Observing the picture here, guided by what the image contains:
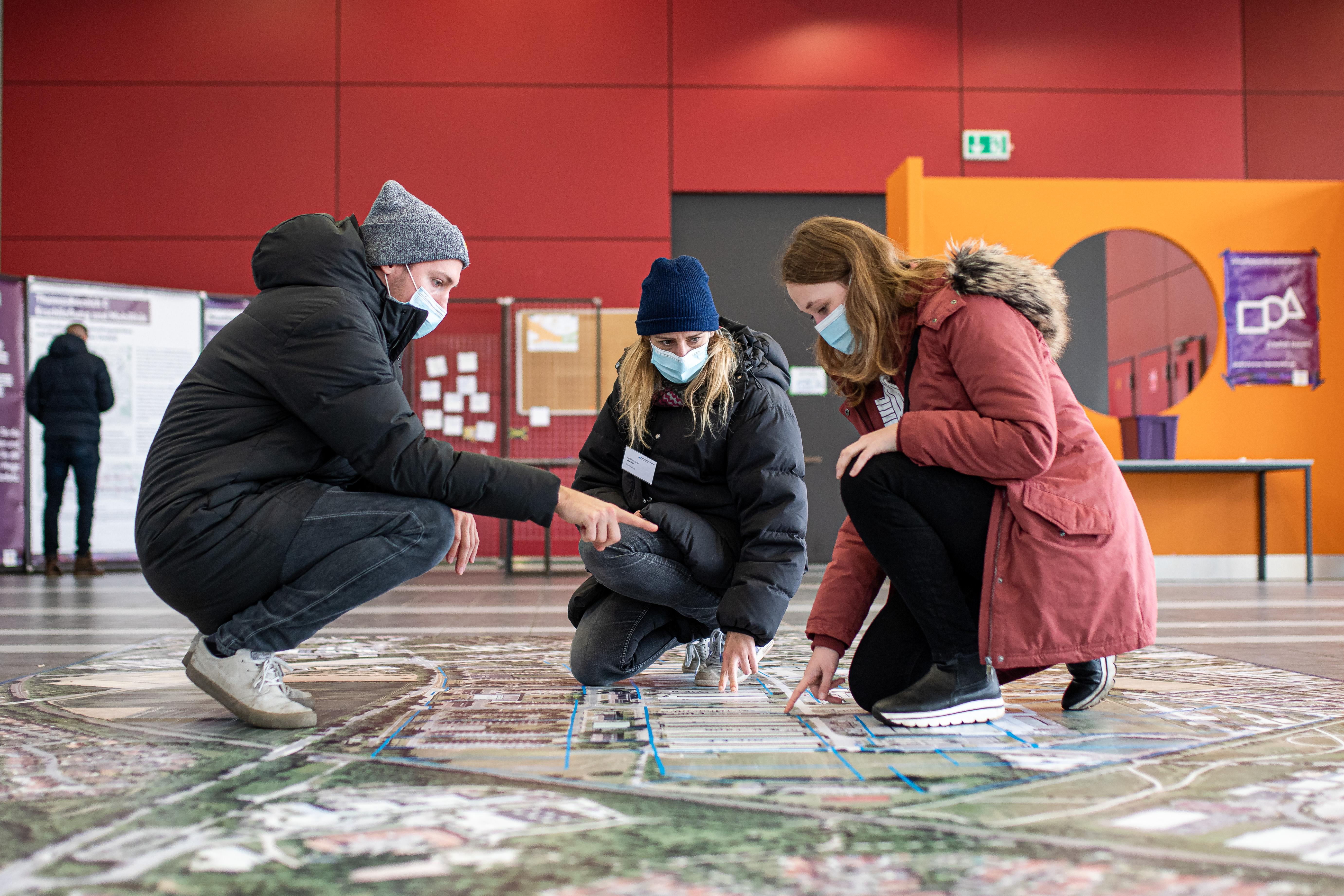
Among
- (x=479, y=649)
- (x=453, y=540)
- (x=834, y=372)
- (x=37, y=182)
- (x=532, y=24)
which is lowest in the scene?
(x=479, y=649)

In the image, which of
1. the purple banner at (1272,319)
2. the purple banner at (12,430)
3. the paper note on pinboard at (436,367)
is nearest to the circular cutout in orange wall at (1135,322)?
the purple banner at (1272,319)

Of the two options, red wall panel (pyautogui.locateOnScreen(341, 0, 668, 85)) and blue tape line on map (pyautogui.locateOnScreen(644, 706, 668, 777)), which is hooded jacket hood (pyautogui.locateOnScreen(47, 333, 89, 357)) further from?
blue tape line on map (pyautogui.locateOnScreen(644, 706, 668, 777))

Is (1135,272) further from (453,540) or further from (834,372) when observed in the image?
(453,540)

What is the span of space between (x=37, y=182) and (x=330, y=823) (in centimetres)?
698

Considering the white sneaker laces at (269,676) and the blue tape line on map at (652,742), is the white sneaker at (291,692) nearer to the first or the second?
the white sneaker laces at (269,676)

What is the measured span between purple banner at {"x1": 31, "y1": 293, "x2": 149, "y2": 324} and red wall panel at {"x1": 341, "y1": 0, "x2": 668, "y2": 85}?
6.72 feet

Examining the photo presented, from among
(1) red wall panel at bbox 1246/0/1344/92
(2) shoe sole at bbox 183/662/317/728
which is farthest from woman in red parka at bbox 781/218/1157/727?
(1) red wall panel at bbox 1246/0/1344/92

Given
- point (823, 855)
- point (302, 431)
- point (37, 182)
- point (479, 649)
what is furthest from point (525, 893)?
point (37, 182)

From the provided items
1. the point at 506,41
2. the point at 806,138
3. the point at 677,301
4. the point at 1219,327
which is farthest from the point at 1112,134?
the point at 677,301

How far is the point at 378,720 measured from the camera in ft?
5.88

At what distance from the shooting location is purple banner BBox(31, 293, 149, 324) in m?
6.08

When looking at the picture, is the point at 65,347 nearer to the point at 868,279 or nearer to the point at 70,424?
the point at 70,424

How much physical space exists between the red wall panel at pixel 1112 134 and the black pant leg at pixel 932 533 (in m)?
5.73

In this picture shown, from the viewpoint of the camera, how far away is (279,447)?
5.68 feet
